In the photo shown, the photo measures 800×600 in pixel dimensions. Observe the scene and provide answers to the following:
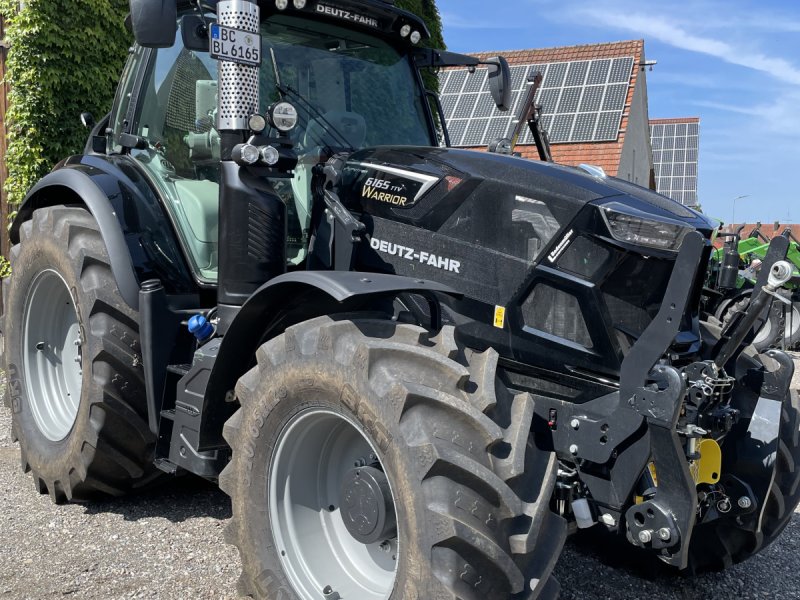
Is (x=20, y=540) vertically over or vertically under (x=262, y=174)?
under

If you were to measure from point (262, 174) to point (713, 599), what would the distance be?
2.63 meters

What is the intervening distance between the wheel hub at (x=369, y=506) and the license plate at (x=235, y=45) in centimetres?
166

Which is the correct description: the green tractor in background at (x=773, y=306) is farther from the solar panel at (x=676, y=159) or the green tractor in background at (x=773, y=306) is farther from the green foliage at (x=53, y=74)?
the solar panel at (x=676, y=159)

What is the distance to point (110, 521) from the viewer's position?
13.3ft

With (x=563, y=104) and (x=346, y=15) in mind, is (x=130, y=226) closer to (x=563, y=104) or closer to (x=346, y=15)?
(x=346, y=15)

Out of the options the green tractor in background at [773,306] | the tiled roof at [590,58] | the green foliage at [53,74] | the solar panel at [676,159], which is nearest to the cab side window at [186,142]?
the green tractor in background at [773,306]

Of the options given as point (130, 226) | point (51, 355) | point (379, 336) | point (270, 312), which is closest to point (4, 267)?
point (51, 355)

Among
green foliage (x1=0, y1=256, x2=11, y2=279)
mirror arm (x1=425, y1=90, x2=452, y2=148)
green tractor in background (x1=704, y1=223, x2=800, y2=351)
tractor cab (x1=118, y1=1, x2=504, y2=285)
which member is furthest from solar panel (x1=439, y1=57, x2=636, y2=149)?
tractor cab (x1=118, y1=1, x2=504, y2=285)

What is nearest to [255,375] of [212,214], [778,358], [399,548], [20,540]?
[399,548]

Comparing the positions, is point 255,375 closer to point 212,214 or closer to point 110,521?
point 212,214

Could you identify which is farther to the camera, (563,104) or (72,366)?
(563,104)

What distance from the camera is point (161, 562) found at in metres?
3.58

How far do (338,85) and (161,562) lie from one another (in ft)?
7.65

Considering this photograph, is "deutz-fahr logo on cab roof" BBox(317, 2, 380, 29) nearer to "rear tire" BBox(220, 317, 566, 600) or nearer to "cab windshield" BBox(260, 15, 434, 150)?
"cab windshield" BBox(260, 15, 434, 150)
